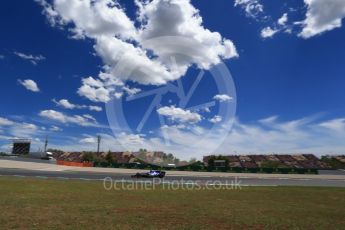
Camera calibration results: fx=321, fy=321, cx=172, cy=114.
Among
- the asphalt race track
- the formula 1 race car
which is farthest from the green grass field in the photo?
the formula 1 race car

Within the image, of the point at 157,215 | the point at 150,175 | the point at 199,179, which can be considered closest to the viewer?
the point at 157,215

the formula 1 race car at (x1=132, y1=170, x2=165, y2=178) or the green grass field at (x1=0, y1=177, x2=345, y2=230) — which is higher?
the formula 1 race car at (x1=132, y1=170, x2=165, y2=178)

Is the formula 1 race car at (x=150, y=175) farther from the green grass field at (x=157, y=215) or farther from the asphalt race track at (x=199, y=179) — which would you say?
the green grass field at (x=157, y=215)

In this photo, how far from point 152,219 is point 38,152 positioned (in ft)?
404

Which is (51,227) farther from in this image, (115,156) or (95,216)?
(115,156)

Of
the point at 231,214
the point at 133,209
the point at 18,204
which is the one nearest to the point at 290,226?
the point at 231,214

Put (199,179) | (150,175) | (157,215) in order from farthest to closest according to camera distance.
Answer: (150,175), (199,179), (157,215)

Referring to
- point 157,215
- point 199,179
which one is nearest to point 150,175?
point 199,179

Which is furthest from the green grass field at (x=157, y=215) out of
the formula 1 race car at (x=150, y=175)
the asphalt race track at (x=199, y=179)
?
the formula 1 race car at (x=150, y=175)

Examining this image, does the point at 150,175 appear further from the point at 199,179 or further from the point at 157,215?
the point at 157,215

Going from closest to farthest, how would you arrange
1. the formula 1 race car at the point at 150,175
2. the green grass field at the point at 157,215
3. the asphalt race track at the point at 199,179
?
the green grass field at the point at 157,215
the asphalt race track at the point at 199,179
the formula 1 race car at the point at 150,175

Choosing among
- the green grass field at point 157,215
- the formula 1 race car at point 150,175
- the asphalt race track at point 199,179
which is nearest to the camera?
the green grass field at point 157,215

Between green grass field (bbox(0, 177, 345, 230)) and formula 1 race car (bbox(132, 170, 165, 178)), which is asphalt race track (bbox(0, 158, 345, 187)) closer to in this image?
formula 1 race car (bbox(132, 170, 165, 178))

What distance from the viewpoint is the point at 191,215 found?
14.3m
